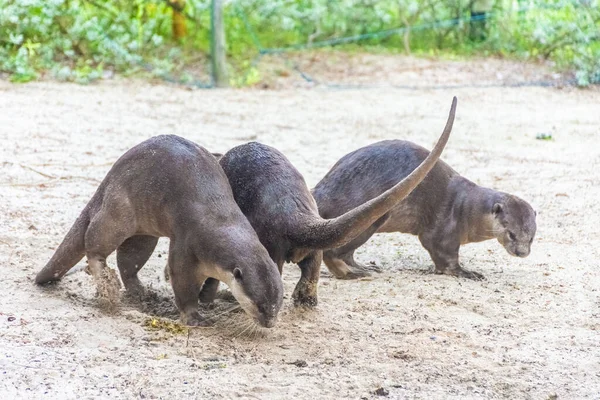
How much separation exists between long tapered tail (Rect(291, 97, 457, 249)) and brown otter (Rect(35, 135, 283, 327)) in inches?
9.3

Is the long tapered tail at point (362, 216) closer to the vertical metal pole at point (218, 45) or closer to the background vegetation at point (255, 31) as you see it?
the background vegetation at point (255, 31)

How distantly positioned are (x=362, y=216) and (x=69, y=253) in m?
1.63

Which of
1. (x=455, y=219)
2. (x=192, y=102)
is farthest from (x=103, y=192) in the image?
(x=192, y=102)

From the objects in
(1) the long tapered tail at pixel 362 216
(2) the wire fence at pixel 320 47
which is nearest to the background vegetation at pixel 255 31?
(2) the wire fence at pixel 320 47

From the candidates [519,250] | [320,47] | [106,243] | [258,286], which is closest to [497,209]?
[519,250]

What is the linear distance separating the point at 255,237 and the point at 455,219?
190 centimetres

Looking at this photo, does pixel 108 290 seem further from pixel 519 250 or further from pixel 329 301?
pixel 519 250

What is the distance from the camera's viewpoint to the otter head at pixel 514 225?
5426mm

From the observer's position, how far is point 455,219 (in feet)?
18.3

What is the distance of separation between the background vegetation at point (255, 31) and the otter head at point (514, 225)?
6.09 meters

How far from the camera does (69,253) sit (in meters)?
4.57

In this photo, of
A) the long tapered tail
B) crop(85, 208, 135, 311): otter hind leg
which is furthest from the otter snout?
crop(85, 208, 135, 311): otter hind leg

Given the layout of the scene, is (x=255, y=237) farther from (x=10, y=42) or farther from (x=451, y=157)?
(x=10, y=42)

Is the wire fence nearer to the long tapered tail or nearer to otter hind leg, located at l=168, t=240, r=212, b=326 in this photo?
otter hind leg, located at l=168, t=240, r=212, b=326
